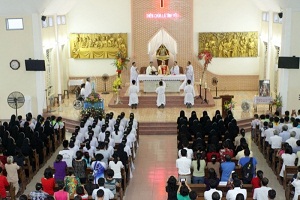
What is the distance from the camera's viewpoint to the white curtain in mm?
24969

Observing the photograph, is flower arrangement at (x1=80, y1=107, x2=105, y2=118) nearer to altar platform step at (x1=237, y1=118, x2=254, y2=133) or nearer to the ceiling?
the ceiling

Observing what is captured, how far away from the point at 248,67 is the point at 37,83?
11.4 m

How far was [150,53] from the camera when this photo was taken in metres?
25.0

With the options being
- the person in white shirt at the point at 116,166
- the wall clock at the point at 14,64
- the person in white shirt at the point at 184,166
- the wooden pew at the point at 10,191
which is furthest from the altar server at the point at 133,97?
the wooden pew at the point at 10,191

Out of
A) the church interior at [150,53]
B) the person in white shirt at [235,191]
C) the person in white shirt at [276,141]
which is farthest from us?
the church interior at [150,53]

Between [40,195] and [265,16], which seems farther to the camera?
[265,16]

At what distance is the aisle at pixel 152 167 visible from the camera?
12.9 m

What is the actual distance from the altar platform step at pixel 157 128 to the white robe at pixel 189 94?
2.37 meters

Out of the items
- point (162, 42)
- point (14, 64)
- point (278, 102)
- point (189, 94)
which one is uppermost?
point (162, 42)

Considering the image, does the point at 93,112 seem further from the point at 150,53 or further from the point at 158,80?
the point at 150,53

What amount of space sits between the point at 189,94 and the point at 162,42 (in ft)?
16.1

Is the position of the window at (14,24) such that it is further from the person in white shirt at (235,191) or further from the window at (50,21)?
the person in white shirt at (235,191)

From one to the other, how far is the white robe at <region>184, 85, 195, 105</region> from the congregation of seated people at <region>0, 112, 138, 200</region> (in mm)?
5238

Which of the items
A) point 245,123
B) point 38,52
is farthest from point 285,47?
point 38,52
